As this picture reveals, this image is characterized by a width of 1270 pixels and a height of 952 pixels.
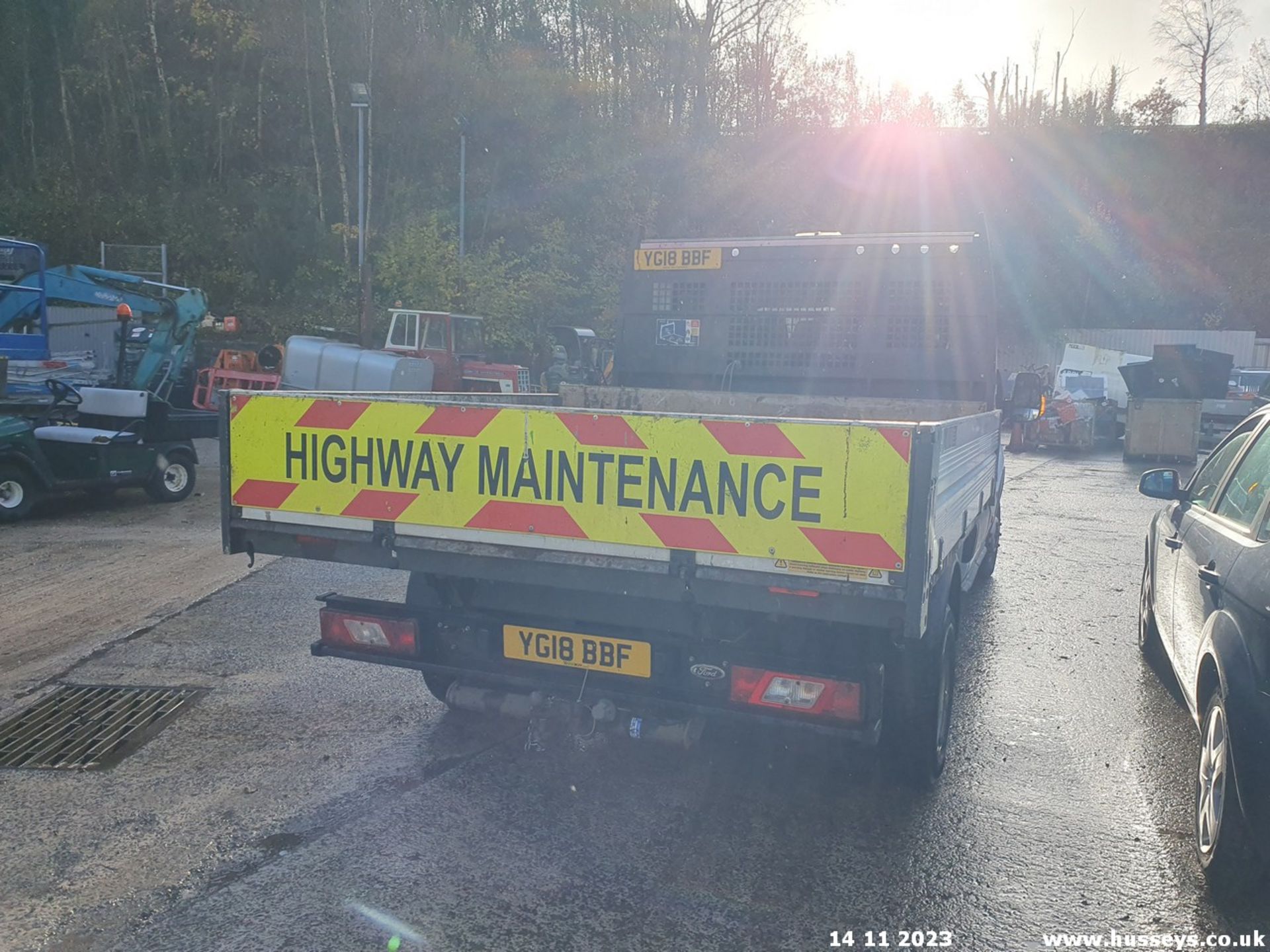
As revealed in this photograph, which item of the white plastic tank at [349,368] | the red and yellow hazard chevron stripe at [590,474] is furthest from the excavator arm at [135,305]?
the red and yellow hazard chevron stripe at [590,474]

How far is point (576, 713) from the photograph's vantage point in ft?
13.3

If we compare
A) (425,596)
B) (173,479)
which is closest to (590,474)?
(425,596)

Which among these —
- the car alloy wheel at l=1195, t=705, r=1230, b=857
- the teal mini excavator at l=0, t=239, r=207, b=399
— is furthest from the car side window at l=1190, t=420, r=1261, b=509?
the teal mini excavator at l=0, t=239, r=207, b=399

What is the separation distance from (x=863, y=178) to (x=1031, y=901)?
133 feet

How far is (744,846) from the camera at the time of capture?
3.65 m

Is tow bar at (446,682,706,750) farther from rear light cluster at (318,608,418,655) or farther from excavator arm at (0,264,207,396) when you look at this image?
excavator arm at (0,264,207,396)

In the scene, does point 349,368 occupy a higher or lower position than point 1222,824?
higher

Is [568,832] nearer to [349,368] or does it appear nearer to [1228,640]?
[1228,640]

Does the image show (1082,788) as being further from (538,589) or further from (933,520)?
(538,589)

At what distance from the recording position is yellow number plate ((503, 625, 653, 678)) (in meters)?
3.80

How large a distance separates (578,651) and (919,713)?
1.44 metres

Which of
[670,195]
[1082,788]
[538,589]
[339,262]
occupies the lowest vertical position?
[1082,788]

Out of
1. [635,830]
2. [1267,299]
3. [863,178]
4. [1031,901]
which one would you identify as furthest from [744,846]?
[1267,299]

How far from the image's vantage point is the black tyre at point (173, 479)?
11.4 metres
